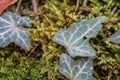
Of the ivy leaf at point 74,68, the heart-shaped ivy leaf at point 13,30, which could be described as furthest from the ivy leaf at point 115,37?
the heart-shaped ivy leaf at point 13,30

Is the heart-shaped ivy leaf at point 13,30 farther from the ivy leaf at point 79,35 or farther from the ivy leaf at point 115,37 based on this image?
the ivy leaf at point 115,37

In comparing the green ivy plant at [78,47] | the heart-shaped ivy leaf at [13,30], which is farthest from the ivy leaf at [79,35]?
the heart-shaped ivy leaf at [13,30]

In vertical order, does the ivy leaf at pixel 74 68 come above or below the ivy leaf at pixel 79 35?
below

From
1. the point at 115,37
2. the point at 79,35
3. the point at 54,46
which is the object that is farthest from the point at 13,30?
the point at 115,37

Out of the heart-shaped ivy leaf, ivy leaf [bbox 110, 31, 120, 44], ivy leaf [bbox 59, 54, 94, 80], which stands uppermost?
the heart-shaped ivy leaf

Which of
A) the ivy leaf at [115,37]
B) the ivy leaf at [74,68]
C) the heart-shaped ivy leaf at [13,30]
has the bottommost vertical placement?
the ivy leaf at [74,68]

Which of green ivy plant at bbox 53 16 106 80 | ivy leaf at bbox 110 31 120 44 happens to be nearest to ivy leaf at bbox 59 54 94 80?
green ivy plant at bbox 53 16 106 80

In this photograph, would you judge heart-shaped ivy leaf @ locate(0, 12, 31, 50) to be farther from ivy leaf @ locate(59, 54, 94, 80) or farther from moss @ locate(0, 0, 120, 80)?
ivy leaf @ locate(59, 54, 94, 80)
